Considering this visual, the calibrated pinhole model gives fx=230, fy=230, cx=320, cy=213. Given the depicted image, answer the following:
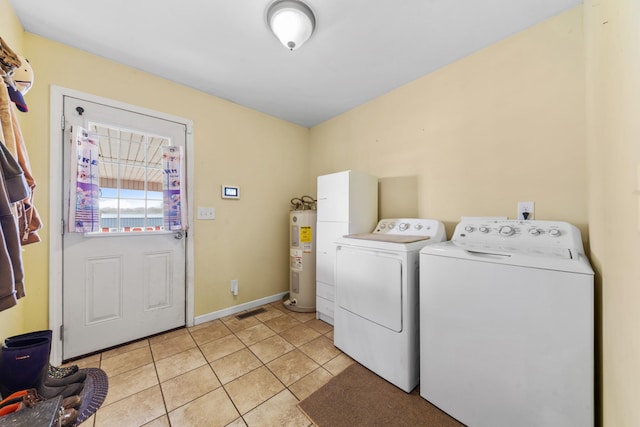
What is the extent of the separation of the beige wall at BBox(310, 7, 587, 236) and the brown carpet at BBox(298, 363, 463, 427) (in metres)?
1.31

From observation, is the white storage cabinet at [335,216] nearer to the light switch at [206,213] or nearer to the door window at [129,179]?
the light switch at [206,213]

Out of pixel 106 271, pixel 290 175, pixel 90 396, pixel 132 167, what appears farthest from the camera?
pixel 290 175

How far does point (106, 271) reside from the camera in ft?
6.23

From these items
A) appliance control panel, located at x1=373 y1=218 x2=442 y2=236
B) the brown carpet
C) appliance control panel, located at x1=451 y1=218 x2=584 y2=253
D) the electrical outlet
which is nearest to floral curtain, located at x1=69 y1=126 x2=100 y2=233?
the brown carpet

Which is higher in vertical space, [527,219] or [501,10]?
[501,10]

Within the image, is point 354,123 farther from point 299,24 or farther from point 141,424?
point 141,424

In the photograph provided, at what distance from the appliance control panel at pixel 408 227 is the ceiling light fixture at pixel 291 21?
5.36 feet

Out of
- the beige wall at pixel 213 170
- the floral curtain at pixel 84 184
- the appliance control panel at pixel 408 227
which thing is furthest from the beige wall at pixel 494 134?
the floral curtain at pixel 84 184

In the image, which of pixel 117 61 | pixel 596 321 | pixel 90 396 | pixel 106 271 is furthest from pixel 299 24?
pixel 90 396

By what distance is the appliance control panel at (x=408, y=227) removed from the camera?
6.24 ft

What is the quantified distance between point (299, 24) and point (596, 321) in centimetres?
Answer: 224

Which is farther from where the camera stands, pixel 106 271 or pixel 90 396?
pixel 106 271

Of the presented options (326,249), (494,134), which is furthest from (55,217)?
(494,134)

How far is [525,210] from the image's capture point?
1585 mm
